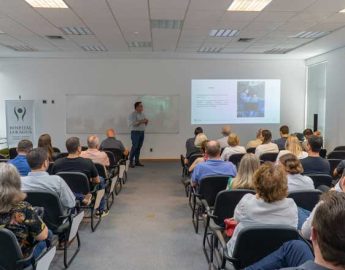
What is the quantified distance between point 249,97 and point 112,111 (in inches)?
162

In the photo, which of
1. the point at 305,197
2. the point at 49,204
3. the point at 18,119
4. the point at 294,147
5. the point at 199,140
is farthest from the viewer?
the point at 18,119

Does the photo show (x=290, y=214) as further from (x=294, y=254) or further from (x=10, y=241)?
(x=10, y=241)

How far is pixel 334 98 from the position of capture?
351 inches

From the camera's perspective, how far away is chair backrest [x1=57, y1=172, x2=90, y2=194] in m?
3.96

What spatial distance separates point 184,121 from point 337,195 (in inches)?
370

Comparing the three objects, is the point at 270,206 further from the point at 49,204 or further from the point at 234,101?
the point at 234,101

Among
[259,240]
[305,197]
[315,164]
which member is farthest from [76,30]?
[259,240]

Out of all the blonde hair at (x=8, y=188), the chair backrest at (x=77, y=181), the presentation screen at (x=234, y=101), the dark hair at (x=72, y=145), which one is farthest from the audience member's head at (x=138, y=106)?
the blonde hair at (x=8, y=188)

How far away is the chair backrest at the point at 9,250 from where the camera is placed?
204 cm

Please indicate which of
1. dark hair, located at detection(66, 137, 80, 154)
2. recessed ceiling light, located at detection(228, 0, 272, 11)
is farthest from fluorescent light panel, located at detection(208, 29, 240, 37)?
dark hair, located at detection(66, 137, 80, 154)

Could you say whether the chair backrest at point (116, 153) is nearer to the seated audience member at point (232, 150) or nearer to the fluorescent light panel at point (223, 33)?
the seated audience member at point (232, 150)

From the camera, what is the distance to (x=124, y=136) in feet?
34.9

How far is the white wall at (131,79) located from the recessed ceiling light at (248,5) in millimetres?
5207

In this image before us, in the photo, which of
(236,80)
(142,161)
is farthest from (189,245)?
(236,80)
